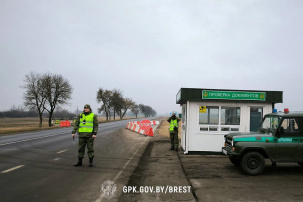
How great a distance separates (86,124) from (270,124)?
20.1 feet

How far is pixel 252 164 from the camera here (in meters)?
7.20

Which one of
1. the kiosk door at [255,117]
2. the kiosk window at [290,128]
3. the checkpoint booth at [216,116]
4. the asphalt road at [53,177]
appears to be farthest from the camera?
the kiosk door at [255,117]

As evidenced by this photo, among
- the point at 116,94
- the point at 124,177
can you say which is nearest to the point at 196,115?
the point at 124,177

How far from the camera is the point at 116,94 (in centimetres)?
7494

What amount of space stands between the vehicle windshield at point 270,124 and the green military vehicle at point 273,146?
10cm

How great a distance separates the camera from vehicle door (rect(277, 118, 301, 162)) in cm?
709

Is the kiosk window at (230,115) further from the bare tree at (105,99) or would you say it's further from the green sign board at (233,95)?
the bare tree at (105,99)

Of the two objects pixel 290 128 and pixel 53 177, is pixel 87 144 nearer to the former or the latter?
pixel 53 177

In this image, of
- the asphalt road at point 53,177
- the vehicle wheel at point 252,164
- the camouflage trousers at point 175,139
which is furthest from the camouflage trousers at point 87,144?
the camouflage trousers at point 175,139

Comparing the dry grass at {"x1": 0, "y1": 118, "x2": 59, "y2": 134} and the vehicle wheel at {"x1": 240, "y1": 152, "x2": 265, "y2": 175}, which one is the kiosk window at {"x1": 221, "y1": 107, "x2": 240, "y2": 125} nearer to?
the vehicle wheel at {"x1": 240, "y1": 152, "x2": 265, "y2": 175}

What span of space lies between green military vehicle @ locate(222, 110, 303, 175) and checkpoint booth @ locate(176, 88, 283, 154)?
3263mm

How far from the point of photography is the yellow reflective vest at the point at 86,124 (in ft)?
25.7

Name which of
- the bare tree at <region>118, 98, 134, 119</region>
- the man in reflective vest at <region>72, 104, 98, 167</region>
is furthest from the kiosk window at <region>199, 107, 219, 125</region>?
the bare tree at <region>118, 98, 134, 119</region>

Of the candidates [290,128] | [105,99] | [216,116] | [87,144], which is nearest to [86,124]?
[87,144]
